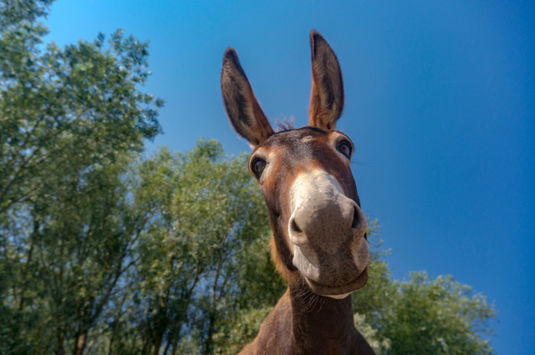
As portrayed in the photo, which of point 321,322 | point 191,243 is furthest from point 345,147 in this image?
point 191,243

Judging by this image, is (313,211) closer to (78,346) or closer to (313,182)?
(313,182)

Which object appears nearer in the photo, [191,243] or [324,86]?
[324,86]

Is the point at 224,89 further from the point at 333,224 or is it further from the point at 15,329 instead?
the point at 15,329

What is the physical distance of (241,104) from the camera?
3.64m

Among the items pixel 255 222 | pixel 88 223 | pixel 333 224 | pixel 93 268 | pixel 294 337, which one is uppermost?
pixel 255 222

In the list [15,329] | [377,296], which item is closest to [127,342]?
[15,329]

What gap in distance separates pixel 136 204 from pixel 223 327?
10.2 m

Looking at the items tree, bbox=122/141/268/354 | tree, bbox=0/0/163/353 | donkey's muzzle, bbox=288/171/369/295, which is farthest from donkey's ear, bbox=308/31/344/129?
tree, bbox=122/141/268/354

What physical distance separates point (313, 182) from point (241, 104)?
2113 millimetres

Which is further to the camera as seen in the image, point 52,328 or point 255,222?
point 255,222

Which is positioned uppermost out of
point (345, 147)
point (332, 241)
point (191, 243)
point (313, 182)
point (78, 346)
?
point (191, 243)

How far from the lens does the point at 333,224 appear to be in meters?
1.61

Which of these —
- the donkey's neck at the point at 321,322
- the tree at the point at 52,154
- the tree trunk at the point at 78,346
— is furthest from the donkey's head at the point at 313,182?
the tree trunk at the point at 78,346

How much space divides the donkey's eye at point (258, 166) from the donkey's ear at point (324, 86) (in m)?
1.05
